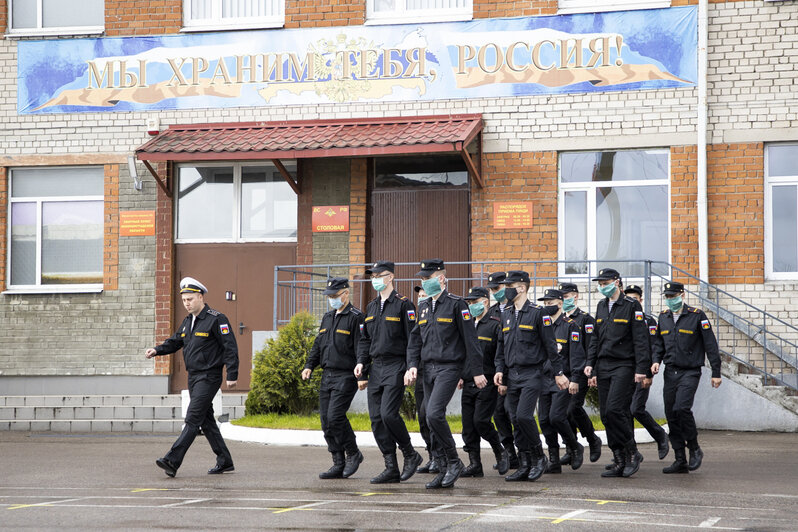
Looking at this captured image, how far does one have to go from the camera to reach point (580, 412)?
37.9 feet

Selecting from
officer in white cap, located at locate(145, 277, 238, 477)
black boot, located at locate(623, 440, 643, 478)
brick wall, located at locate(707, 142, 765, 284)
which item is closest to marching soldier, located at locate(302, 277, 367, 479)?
officer in white cap, located at locate(145, 277, 238, 477)

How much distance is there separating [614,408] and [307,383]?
17.8 ft

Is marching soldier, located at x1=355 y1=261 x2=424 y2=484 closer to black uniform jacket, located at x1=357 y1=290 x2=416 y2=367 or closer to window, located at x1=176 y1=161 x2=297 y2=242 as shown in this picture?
black uniform jacket, located at x1=357 y1=290 x2=416 y2=367

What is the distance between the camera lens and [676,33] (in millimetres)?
16453

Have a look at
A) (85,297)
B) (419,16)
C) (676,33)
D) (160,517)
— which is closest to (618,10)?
(676,33)

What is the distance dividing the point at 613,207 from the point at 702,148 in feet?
5.24

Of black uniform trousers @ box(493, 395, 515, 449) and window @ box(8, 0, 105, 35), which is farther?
window @ box(8, 0, 105, 35)

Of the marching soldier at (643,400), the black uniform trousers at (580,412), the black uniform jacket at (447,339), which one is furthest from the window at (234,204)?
the black uniform jacket at (447,339)

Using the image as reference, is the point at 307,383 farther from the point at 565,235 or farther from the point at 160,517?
the point at 160,517

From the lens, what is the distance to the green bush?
14680mm

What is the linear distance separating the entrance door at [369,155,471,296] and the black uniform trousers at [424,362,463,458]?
24.1 ft

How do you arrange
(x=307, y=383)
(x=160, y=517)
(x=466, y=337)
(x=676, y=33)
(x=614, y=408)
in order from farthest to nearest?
(x=676, y=33)
(x=307, y=383)
(x=614, y=408)
(x=466, y=337)
(x=160, y=517)

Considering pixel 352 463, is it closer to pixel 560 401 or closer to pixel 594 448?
pixel 560 401

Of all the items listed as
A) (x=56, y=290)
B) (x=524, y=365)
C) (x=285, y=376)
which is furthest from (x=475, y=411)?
(x=56, y=290)
